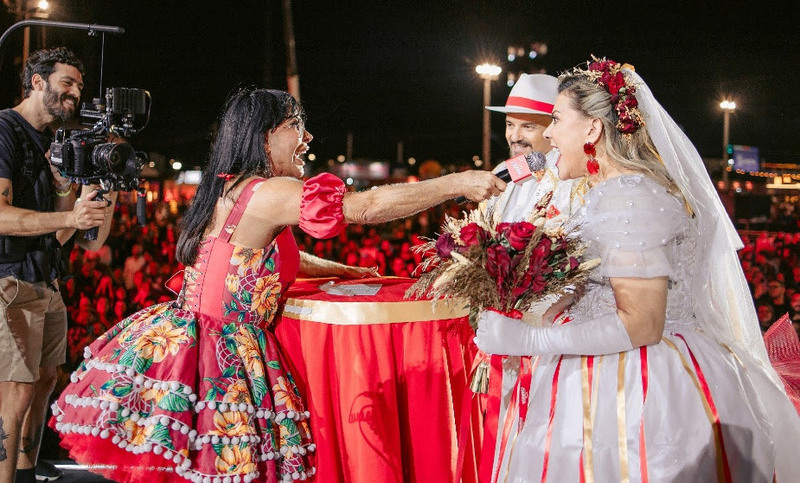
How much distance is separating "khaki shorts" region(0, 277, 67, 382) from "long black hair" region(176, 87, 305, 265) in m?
1.06

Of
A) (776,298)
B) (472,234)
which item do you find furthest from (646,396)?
(776,298)

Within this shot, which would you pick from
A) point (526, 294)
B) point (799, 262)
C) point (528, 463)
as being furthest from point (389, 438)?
point (799, 262)

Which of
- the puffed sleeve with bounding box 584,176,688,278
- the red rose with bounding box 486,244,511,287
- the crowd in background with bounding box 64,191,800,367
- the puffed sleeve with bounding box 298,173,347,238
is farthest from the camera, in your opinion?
the crowd in background with bounding box 64,191,800,367

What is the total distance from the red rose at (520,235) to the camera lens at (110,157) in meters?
1.87

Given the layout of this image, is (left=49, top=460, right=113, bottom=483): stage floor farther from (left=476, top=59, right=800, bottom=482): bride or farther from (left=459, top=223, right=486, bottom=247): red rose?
(left=459, top=223, right=486, bottom=247): red rose

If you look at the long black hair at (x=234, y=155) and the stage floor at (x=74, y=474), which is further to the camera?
the stage floor at (x=74, y=474)

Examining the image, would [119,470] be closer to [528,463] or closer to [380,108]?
[528,463]

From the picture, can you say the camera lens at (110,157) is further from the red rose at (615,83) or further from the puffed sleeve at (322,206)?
the red rose at (615,83)

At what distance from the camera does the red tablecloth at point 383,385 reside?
262 cm

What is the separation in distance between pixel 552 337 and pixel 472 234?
36 cm

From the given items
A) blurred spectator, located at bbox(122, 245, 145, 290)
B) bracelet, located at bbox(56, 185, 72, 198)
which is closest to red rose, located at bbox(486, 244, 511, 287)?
bracelet, located at bbox(56, 185, 72, 198)

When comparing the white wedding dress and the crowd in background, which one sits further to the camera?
the crowd in background

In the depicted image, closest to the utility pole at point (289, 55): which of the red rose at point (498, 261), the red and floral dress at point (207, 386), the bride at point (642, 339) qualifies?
the red and floral dress at point (207, 386)

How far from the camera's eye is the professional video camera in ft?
10.3
